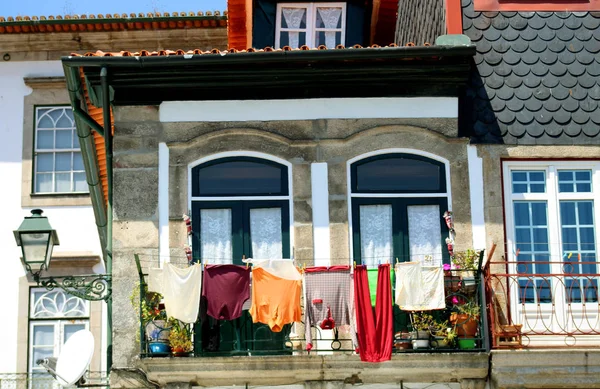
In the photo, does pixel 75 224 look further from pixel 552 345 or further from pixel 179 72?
pixel 552 345

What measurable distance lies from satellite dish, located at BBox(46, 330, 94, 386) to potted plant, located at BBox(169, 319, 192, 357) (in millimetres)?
1125

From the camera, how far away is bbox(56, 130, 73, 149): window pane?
2723cm

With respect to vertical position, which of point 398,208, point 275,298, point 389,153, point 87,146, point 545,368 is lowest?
point 545,368

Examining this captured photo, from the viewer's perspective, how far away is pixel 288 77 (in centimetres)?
1789

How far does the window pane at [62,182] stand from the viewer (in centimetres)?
2705

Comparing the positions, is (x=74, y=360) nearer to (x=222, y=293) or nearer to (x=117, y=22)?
→ (x=222, y=293)

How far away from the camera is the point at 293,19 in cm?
2023

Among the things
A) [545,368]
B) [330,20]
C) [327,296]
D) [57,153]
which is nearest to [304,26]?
[330,20]

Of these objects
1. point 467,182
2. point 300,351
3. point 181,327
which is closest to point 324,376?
point 300,351

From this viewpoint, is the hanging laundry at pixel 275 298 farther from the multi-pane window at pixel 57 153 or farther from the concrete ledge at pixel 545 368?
the multi-pane window at pixel 57 153

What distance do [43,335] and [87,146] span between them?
735 centimetres

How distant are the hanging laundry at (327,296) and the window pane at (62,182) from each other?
434 inches

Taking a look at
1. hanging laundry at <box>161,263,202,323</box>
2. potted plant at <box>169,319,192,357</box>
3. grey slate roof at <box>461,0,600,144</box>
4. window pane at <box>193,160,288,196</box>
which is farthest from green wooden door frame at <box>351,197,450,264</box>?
potted plant at <box>169,319,192,357</box>

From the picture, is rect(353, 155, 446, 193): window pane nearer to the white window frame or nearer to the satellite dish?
the white window frame
